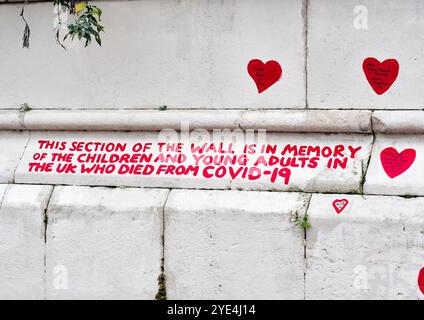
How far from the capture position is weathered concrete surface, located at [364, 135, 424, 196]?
5293 mm

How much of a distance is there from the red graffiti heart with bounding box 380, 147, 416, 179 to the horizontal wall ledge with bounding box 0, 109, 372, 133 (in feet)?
0.72

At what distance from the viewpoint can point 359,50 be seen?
5570 millimetres

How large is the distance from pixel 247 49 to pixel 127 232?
64.5 inches

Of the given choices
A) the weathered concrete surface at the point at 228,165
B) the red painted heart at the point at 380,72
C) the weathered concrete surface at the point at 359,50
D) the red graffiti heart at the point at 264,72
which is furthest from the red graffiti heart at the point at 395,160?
the red graffiti heart at the point at 264,72

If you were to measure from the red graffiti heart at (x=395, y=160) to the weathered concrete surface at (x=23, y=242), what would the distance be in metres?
2.58

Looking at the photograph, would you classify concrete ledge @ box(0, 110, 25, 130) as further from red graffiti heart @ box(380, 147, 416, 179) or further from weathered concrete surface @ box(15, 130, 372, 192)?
red graffiti heart @ box(380, 147, 416, 179)

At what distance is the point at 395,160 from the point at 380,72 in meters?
0.64

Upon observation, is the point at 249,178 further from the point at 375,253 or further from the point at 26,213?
the point at 26,213

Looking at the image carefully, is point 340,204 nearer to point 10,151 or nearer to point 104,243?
point 104,243

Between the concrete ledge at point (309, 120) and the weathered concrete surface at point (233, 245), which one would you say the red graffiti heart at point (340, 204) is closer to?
the weathered concrete surface at point (233, 245)

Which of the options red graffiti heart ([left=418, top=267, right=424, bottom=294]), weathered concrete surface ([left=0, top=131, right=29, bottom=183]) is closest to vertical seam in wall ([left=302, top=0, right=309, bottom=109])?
red graffiti heart ([left=418, top=267, right=424, bottom=294])

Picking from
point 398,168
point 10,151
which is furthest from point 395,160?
point 10,151

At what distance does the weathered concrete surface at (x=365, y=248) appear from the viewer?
5160mm
